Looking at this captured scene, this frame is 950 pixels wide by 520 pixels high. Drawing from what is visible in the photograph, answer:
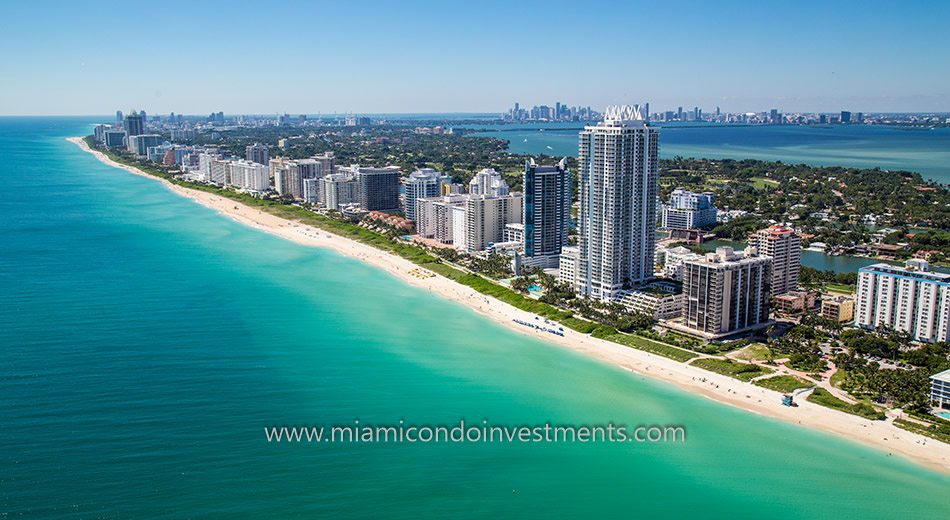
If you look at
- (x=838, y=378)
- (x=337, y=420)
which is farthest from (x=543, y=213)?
(x=337, y=420)

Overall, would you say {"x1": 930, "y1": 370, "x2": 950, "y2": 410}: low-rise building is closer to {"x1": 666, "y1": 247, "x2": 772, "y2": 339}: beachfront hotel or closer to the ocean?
{"x1": 666, "y1": 247, "x2": 772, "y2": 339}: beachfront hotel

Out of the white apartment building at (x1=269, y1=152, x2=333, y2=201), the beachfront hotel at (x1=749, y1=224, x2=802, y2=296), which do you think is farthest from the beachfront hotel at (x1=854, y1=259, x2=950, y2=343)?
the white apartment building at (x1=269, y1=152, x2=333, y2=201)

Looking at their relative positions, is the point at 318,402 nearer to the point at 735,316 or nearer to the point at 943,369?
the point at 735,316

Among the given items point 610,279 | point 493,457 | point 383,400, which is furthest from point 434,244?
point 493,457

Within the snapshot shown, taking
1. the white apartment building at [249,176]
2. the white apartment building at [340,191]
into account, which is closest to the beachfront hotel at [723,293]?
the white apartment building at [340,191]

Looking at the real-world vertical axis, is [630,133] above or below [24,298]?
above

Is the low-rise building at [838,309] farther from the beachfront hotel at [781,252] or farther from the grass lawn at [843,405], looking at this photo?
the grass lawn at [843,405]
